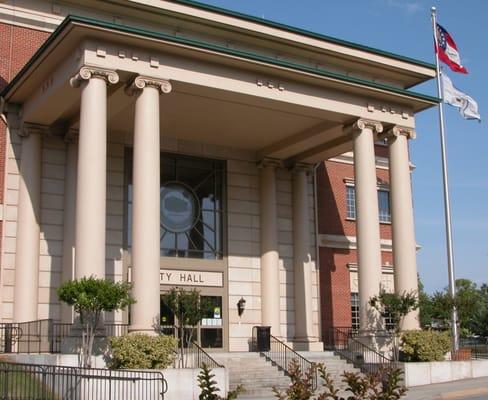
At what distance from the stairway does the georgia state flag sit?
1487 centimetres

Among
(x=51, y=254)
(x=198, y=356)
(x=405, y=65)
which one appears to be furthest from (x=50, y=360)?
(x=405, y=65)

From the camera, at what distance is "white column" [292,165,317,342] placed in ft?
103

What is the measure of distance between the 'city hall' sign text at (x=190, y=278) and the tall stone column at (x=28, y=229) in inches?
199

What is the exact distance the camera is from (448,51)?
3381 cm

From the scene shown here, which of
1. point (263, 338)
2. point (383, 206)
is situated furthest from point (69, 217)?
point (383, 206)

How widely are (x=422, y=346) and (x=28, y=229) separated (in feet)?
44.9

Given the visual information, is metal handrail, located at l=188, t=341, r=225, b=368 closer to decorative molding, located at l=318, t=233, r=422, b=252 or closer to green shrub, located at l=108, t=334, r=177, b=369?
green shrub, located at l=108, t=334, r=177, b=369

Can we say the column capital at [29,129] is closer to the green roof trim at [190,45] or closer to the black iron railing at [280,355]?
the green roof trim at [190,45]

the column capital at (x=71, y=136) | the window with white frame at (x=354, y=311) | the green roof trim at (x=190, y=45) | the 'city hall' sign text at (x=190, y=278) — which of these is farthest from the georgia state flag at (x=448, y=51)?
the column capital at (x=71, y=136)

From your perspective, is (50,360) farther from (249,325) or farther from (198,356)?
(249,325)

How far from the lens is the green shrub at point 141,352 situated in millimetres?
19328

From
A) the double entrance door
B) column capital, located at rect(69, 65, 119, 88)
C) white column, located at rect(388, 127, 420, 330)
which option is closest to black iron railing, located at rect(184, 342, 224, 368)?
the double entrance door

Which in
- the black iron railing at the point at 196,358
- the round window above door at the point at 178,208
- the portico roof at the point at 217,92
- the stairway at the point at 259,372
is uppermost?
the portico roof at the point at 217,92

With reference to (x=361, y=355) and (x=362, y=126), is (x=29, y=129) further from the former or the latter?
(x=361, y=355)
